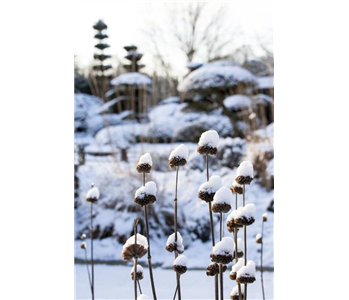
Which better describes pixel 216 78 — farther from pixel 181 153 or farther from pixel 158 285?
pixel 181 153

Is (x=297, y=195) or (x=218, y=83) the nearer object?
(x=297, y=195)

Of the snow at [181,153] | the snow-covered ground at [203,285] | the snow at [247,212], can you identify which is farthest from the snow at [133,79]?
the snow at [247,212]

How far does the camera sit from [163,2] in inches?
191

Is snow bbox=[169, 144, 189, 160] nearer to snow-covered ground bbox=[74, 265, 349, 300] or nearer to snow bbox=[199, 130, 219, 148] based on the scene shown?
snow bbox=[199, 130, 219, 148]

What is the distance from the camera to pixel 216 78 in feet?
15.5

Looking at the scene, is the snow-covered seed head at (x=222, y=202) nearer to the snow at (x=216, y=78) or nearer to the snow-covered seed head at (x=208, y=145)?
the snow-covered seed head at (x=208, y=145)

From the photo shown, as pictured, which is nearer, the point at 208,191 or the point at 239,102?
the point at 208,191

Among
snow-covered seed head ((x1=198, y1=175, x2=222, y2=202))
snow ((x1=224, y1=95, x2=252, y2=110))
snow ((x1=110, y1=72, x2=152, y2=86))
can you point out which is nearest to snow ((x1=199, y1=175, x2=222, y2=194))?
snow-covered seed head ((x1=198, y1=175, x2=222, y2=202))

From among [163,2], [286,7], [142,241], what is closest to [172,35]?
[163,2]

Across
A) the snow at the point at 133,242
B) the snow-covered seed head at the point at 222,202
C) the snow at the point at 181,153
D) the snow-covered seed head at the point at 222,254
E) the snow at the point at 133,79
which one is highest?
the snow at the point at 133,79

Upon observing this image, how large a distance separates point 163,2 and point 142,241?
463 centimetres

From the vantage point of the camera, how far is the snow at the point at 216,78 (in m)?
4.62

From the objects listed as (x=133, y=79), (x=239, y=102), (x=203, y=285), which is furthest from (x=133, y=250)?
(x=239, y=102)
